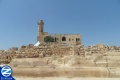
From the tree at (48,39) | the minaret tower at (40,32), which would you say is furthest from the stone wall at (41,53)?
the minaret tower at (40,32)

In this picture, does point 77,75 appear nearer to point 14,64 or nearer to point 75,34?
point 14,64

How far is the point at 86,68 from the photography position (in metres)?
15.7

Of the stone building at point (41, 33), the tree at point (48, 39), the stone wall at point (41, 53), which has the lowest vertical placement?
the stone wall at point (41, 53)

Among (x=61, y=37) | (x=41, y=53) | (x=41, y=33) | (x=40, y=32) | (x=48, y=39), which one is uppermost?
(x=40, y=32)

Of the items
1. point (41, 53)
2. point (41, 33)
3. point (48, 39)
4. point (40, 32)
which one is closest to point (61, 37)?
point (48, 39)

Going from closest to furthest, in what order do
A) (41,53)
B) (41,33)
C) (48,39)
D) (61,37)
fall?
(41,53) → (48,39) → (61,37) → (41,33)

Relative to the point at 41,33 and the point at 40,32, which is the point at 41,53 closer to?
the point at 41,33

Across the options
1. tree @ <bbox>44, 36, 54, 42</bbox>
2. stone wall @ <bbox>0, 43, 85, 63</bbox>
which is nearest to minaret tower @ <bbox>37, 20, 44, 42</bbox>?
tree @ <bbox>44, 36, 54, 42</bbox>

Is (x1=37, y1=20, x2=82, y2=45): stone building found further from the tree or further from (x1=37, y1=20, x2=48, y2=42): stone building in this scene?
the tree

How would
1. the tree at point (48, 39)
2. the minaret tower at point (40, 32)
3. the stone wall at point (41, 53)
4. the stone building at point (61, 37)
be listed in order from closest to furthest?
the stone wall at point (41, 53) < the tree at point (48, 39) < the stone building at point (61, 37) < the minaret tower at point (40, 32)

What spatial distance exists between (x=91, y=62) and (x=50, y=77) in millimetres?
3939

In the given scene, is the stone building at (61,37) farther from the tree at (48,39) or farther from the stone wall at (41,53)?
the stone wall at (41,53)

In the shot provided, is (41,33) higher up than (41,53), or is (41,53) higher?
(41,33)

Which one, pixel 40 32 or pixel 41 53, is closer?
pixel 41 53
